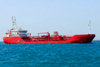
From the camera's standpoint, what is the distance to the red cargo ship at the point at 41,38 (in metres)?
54.9

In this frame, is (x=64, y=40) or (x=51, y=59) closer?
(x=51, y=59)

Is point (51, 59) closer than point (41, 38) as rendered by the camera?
Yes

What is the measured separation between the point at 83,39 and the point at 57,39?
8.28 m

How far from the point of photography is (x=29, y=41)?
62.9m

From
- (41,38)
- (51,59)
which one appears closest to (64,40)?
(41,38)

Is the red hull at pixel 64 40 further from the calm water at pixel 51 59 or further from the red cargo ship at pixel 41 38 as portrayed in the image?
the calm water at pixel 51 59

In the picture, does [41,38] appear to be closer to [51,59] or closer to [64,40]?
[64,40]

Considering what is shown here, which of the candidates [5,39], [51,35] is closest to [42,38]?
[51,35]

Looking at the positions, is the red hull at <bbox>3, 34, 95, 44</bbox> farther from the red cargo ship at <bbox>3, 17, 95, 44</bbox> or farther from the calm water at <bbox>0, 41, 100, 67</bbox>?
the calm water at <bbox>0, 41, 100, 67</bbox>

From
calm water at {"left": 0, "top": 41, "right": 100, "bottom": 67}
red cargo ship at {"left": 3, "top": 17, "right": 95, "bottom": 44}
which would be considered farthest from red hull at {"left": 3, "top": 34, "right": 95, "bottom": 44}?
calm water at {"left": 0, "top": 41, "right": 100, "bottom": 67}

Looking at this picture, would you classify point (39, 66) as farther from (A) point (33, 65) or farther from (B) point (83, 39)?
(B) point (83, 39)

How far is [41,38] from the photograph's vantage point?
61875 mm

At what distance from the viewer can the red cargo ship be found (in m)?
54.9

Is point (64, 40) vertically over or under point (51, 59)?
over
